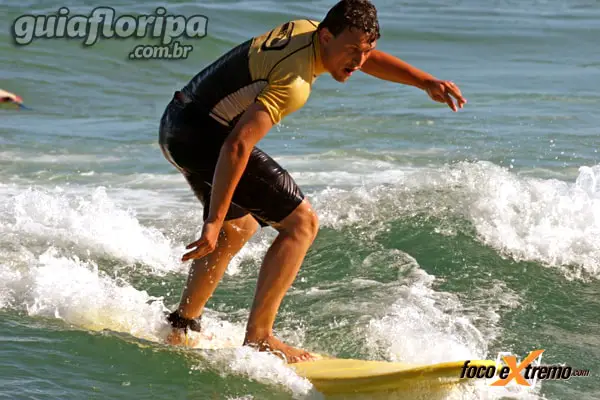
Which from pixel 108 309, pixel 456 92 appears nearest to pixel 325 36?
pixel 456 92

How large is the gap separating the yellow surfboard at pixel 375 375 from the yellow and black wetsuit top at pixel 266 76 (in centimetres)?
119

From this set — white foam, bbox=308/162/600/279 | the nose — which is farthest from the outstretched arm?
white foam, bbox=308/162/600/279

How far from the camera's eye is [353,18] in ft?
14.9

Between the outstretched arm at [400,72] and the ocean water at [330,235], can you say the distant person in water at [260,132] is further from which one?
the ocean water at [330,235]

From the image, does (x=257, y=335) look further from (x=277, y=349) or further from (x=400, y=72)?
(x=400, y=72)

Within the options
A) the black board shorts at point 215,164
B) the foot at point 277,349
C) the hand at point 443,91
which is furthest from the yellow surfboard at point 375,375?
the hand at point 443,91

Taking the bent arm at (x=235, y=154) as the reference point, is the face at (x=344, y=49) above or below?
above

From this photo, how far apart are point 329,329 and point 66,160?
5373 mm

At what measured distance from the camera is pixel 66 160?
33.9 ft

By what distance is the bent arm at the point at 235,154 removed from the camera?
4.44m

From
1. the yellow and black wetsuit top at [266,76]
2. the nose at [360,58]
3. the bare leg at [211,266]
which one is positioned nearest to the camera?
the yellow and black wetsuit top at [266,76]

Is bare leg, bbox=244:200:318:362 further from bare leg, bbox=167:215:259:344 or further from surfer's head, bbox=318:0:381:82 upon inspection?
surfer's head, bbox=318:0:381:82

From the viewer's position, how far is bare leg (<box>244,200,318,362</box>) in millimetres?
4898

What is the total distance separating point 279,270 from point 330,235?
279 cm
